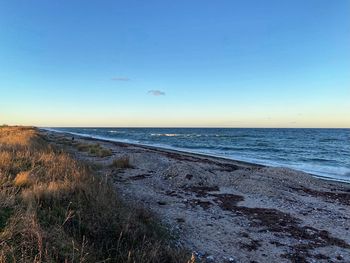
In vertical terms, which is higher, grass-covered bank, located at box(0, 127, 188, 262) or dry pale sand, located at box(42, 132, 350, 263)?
grass-covered bank, located at box(0, 127, 188, 262)

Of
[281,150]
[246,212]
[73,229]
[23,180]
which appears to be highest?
[23,180]

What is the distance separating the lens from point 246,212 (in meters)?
8.71

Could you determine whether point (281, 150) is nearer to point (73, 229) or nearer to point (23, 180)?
point (23, 180)

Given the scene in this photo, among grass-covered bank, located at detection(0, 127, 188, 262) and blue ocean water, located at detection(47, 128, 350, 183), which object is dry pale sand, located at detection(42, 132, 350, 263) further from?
blue ocean water, located at detection(47, 128, 350, 183)

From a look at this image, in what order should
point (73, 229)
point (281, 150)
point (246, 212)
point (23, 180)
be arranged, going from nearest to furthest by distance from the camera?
1. point (73, 229)
2. point (23, 180)
3. point (246, 212)
4. point (281, 150)

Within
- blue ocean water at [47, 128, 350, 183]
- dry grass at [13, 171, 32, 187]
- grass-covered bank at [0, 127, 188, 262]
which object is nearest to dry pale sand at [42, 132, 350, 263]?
grass-covered bank at [0, 127, 188, 262]

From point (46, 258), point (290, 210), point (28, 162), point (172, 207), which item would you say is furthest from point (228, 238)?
point (28, 162)

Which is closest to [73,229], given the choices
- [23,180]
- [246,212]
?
[23,180]

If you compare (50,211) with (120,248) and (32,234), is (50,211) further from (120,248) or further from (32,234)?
(120,248)

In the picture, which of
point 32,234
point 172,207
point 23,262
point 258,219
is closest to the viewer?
point 23,262

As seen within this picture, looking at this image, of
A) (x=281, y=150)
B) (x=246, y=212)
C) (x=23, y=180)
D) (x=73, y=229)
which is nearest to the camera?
(x=73, y=229)

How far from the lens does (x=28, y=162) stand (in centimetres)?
934

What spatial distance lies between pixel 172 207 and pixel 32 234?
17.1 ft

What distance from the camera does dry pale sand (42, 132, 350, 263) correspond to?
239 inches
